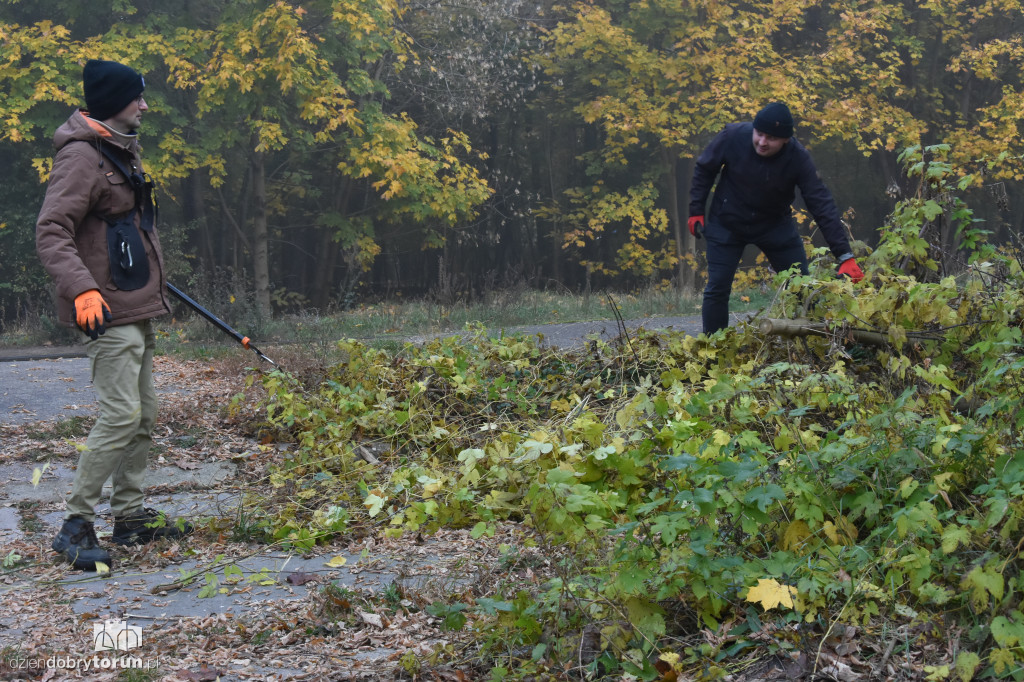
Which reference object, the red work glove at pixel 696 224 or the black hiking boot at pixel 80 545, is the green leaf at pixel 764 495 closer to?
the black hiking boot at pixel 80 545

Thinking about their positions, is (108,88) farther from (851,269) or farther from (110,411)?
(851,269)

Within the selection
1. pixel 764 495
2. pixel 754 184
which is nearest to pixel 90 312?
pixel 764 495

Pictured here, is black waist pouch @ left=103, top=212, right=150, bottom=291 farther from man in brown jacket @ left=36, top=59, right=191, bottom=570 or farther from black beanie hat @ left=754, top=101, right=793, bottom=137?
black beanie hat @ left=754, top=101, right=793, bottom=137

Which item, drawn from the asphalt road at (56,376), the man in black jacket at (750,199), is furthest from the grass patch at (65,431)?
the man in black jacket at (750,199)

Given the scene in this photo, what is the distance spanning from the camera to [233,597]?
3607 millimetres

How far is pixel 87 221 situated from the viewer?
13.7 feet

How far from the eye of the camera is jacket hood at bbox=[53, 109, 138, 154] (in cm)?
416

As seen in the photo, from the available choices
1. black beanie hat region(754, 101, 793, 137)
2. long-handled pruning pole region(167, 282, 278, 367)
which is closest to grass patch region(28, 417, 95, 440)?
long-handled pruning pole region(167, 282, 278, 367)

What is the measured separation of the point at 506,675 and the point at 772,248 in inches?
174

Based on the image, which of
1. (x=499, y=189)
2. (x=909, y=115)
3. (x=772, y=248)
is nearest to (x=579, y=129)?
(x=499, y=189)

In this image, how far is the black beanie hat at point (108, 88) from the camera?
4172 millimetres

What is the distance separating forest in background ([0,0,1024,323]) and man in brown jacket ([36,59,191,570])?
893cm

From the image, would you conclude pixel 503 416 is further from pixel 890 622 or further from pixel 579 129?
pixel 579 129

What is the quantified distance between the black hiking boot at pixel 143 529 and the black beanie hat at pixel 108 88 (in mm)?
1845
